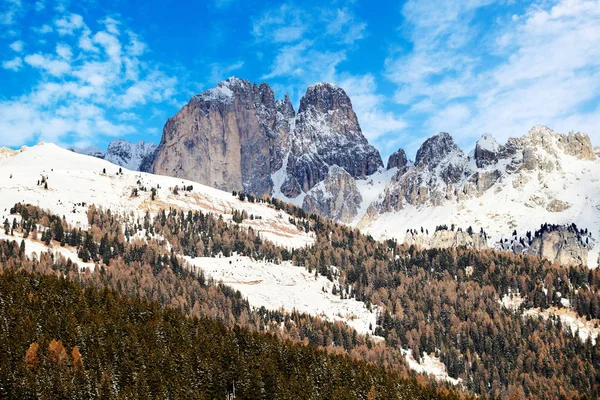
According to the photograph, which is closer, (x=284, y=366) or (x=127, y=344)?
(x=127, y=344)

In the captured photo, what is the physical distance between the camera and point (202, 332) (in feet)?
490

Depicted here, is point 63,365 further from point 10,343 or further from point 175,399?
point 175,399

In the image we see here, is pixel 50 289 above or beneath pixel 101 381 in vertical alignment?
above

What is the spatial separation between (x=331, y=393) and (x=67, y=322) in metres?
55.4

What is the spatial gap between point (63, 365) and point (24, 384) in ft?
27.3

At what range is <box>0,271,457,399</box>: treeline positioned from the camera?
362 ft

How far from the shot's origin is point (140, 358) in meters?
124

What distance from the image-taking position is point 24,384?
105625 millimetres

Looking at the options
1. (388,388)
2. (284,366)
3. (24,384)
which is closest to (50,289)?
(24,384)

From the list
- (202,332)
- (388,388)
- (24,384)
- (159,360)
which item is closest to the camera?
(24,384)

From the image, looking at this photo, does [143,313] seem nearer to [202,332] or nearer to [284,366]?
[202,332]

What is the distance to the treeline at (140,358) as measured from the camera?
362ft

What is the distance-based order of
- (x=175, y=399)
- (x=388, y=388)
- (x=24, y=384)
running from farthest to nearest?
(x=388, y=388) → (x=175, y=399) → (x=24, y=384)

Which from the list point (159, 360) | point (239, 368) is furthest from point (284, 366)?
point (159, 360)
